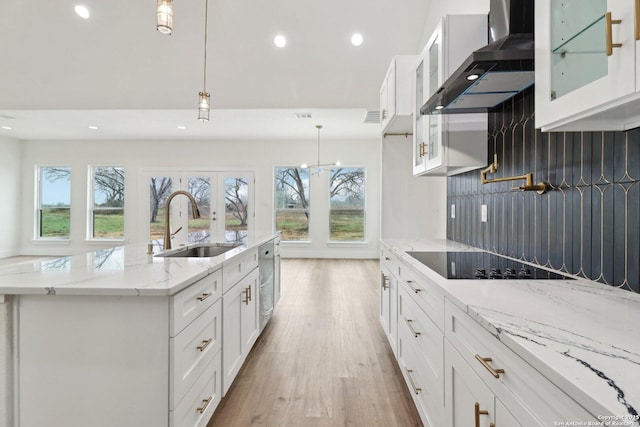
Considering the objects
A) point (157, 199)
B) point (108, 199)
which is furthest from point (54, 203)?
point (157, 199)

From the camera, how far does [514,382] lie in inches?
31.2

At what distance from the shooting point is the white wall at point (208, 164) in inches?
291

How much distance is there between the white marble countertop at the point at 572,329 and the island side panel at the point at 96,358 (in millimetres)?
1147

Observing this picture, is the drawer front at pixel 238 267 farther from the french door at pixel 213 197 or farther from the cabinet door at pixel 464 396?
the french door at pixel 213 197

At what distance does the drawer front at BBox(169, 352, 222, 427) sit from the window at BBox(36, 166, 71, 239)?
7795 millimetres

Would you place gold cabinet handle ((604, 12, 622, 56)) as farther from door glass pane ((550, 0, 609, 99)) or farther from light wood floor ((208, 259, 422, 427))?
light wood floor ((208, 259, 422, 427))

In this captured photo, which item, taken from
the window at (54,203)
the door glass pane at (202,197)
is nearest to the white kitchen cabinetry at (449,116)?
the door glass pane at (202,197)

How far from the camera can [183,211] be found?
7469 millimetres

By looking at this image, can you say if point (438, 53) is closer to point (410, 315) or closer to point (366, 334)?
point (410, 315)

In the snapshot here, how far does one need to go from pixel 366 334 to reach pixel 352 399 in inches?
41.2

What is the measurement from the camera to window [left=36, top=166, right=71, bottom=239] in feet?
24.9

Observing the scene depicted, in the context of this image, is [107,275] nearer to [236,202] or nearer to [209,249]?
[209,249]

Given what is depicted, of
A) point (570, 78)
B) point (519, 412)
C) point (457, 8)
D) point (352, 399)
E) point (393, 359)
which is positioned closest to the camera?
point (519, 412)

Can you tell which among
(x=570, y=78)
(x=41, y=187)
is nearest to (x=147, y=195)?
(x=41, y=187)
